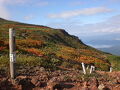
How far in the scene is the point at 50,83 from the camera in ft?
39.0

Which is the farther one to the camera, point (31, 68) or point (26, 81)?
point (31, 68)

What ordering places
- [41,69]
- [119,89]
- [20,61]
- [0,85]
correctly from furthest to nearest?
[20,61], [41,69], [119,89], [0,85]

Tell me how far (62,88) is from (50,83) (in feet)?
1.57

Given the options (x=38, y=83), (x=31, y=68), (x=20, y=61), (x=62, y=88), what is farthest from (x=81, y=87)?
(x=20, y=61)

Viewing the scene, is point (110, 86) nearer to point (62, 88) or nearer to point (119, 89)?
point (119, 89)

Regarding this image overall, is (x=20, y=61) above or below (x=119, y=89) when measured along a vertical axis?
above

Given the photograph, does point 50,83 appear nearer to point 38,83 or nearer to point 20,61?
point 38,83

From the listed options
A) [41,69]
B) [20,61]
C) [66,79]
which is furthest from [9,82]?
[20,61]

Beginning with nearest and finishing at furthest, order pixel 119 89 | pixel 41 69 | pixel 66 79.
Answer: pixel 119 89, pixel 66 79, pixel 41 69

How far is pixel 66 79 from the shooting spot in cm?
1333

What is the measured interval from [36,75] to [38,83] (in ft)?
5.87

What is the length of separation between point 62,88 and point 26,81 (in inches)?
52.6

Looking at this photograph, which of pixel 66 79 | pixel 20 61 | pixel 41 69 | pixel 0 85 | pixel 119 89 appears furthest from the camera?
pixel 20 61

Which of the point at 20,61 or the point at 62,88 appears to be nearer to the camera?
the point at 62,88
